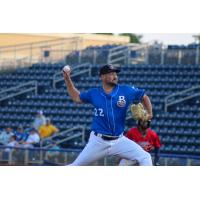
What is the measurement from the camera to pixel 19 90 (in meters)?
26.2

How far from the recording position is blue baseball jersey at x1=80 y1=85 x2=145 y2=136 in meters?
9.55

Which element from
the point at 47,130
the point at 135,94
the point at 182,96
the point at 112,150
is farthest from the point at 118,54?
the point at 112,150

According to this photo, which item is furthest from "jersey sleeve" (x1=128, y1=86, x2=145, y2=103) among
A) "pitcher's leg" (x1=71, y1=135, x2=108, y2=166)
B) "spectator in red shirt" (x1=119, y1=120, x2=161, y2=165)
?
"spectator in red shirt" (x1=119, y1=120, x2=161, y2=165)

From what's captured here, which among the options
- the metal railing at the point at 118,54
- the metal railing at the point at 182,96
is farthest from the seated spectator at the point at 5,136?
the metal railing at the point at 118,54

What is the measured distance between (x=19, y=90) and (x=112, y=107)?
1680 centimetres

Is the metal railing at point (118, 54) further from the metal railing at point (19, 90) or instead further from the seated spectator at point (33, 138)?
the seated spectator at point (33, 138)

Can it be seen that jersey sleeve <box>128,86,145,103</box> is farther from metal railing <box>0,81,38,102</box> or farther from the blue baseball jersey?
→ metal railing <box>0,81,38,102</box>

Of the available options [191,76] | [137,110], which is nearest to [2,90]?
[191,76]

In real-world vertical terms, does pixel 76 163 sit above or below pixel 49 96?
above

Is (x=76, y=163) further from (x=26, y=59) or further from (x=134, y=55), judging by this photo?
(x=26, y=59)
